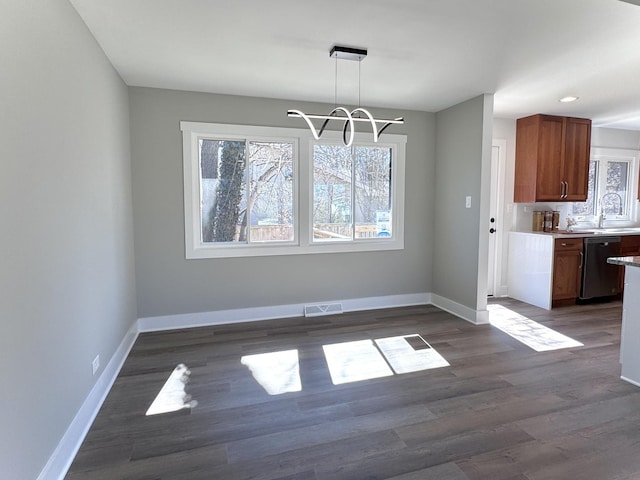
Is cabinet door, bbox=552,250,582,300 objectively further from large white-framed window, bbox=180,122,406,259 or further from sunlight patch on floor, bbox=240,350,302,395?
sunlight patch on floor, bbox=240,350,302,395

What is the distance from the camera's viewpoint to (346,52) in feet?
9.12

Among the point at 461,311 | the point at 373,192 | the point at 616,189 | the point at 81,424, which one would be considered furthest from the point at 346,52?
the point at 616,189

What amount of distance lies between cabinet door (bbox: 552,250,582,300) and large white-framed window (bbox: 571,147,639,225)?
1246mm

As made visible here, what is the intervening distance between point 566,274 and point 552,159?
153cm

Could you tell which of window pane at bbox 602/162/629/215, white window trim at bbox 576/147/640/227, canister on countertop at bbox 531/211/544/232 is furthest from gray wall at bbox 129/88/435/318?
window pane at bbox 602/162/629/215

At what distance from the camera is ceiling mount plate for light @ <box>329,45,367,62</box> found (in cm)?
275

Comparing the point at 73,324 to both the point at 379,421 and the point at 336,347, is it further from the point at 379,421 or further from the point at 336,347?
the point at 336,347

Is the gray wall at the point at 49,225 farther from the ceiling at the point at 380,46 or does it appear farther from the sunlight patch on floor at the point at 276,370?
the sunlight patch on floor at the point at 276,370

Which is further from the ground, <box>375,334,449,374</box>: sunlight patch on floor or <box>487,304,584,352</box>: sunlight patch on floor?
<box>487,304,584,352</box>: sunlight patch on floor

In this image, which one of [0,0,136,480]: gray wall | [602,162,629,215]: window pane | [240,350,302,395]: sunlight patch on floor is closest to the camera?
[0,0,136,480]: gray wall

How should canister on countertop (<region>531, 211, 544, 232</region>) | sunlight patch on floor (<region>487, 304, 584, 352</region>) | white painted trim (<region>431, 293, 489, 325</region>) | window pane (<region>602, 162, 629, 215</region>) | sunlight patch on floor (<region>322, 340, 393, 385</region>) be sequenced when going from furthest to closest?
window pane (<region>602, 162, 629, 215</region>), canister on countertop (<region>531, 211, 544, 232</region>), white painted trim (<region>431, 293, 489, 325</region>), sunlight patch on floor (<region>487, 304, 584, 352</region>), sunlight patch on floor (<region>322, 340, 393, 385</region>)

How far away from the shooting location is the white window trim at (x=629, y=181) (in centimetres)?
579

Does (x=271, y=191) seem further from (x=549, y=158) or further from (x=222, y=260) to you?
(x=549, y=158)

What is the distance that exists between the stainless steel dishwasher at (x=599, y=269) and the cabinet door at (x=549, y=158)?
0.79 metres
